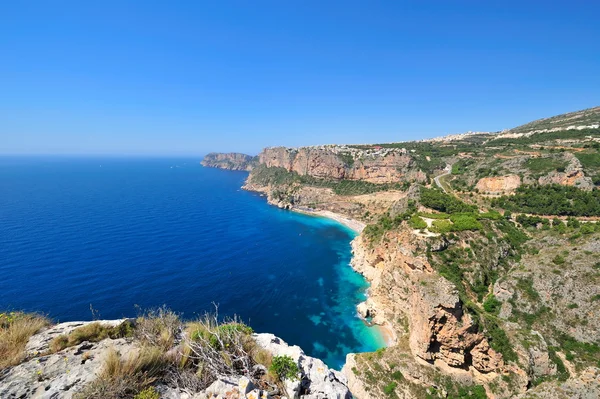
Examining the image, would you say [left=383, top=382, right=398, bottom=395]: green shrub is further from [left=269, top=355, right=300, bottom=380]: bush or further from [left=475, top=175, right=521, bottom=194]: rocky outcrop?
[left=475, top=175, right=521, bottom=194]: rocky outcrop

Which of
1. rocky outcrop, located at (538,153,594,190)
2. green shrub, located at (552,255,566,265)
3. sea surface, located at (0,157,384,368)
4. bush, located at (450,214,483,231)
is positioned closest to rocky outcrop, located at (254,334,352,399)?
sea surface, located at (0,157,384,368)

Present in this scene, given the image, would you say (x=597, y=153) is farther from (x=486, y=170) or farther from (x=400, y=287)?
(x=400, y=287)

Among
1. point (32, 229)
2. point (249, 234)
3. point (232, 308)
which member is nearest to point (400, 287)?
point (232, 308)

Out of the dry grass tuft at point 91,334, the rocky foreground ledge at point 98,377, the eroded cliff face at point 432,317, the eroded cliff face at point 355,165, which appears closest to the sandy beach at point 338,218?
the eroded cliff face at point 355,165

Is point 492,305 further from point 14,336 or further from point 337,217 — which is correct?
point 337,217

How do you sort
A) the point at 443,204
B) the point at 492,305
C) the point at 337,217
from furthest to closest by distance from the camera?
the point at 337,217 < the point at 443,204 < the point at 492,305

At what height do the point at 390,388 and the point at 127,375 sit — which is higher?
the point at 127,375

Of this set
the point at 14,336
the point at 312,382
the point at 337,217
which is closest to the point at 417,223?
the point at 312,382
